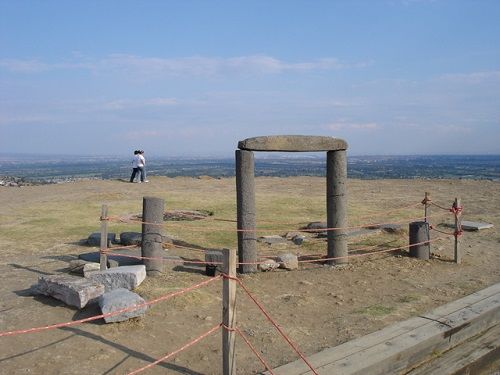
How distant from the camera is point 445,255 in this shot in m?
11.4

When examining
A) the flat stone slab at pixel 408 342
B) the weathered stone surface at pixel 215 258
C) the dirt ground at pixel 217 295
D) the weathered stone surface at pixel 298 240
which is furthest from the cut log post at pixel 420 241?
the weathered stone surface at pixel 215 258

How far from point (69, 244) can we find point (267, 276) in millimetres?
5737

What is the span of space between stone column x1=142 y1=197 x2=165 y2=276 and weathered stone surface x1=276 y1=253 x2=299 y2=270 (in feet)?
8.73

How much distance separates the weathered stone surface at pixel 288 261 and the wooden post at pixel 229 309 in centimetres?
525

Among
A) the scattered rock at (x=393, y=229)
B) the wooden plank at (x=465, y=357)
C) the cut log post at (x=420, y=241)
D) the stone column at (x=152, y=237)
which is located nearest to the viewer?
the wooden plank at (x=465, y=357)

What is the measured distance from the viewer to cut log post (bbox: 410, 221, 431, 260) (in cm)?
1098

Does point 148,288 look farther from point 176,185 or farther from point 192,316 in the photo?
point 176,185

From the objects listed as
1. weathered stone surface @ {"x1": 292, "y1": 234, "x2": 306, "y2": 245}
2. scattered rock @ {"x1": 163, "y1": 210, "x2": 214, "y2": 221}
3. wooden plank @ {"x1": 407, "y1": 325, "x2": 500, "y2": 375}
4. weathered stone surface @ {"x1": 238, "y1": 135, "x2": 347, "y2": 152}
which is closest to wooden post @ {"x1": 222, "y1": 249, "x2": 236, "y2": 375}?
wooden plank @ {"x1": 407, "y1": 325, "x2": 500, "y2": 375}

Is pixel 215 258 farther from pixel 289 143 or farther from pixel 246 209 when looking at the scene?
pixel 289 143

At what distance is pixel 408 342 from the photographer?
237 inches

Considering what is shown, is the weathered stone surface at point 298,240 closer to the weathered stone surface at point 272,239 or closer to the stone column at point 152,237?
the weathered stone surface at point 272,239

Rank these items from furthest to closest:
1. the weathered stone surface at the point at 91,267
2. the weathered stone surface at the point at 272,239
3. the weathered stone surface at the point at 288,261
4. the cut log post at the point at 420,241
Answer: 1. the weathered stone surface at the point at 272,239
2. the cut log post at the point at 420,241
3. the weathered stone surface at the point at 288,261
4. the weathered stone surface at the point at 91,267

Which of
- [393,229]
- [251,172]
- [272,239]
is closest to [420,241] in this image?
[393,229]

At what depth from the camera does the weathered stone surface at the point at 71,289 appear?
7059 mm
